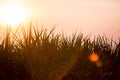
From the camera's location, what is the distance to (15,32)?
229 inches

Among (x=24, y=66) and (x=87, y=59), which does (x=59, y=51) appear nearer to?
(x=87, y=59)

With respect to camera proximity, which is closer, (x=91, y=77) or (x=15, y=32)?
(x=91, y=77)

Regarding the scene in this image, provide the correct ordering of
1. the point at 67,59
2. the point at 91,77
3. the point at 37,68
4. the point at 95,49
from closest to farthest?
the point at 37,68 → the point at 91,77 → the point at 67,59 → the point at 95,49

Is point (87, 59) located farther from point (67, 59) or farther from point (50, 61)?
point (50, 61)

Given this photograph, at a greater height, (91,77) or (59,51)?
(59,51)

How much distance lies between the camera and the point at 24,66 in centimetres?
496

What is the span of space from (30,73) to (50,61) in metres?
0.37

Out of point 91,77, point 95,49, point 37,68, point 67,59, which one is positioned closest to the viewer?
point 37,68

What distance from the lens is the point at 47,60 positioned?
5.00m

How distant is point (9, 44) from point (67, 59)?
98 cm

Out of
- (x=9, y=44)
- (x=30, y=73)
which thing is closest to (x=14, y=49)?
(x=9, y=44)

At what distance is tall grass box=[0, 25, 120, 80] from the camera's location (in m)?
4.89

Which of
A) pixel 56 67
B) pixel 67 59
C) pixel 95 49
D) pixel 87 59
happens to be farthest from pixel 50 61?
pixel 95 49

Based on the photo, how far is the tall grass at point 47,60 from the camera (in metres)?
4.89
